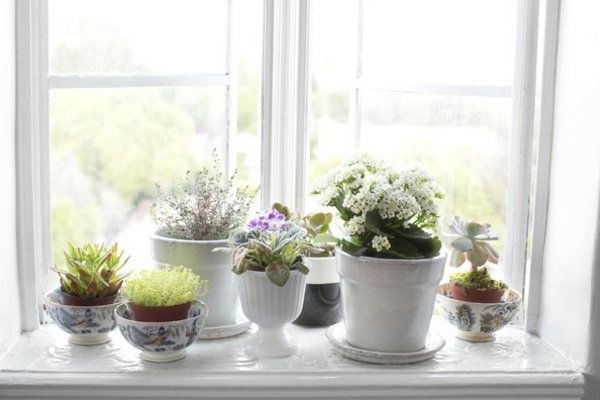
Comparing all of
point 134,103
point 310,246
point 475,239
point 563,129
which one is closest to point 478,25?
point 563,129

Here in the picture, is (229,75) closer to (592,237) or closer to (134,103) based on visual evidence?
(134,103)

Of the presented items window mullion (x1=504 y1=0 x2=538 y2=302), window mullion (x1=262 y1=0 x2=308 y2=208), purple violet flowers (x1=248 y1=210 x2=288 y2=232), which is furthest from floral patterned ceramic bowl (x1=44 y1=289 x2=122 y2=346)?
window mullion (x1=504 y1=0 x2=538 y2=302)

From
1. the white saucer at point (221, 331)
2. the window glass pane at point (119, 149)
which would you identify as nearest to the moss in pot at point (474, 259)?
the white saucer at point (221, 331)

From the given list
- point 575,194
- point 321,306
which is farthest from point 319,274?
point 575,194

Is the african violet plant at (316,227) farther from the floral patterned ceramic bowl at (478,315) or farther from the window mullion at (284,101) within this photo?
the floral patterned ceramic bowl at (478,315)

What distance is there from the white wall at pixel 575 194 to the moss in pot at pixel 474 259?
0.45 feet

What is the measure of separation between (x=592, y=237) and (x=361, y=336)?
52 cm

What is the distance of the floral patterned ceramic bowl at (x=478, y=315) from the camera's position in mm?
1876

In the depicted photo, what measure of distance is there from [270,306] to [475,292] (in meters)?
0.48

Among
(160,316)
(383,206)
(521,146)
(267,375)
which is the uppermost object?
(521,146)

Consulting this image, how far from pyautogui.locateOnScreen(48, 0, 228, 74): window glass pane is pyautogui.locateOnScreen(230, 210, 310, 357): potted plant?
447mm

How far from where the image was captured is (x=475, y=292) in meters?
1.88

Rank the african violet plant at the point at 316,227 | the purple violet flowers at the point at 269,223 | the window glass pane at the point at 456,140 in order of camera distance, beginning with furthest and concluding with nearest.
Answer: the window glass pane at the point at 456,140, the african violet plant at the point at 316,227, the purple violet flowers at the point at 269,223

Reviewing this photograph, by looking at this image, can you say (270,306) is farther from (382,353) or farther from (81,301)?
(81,301)
